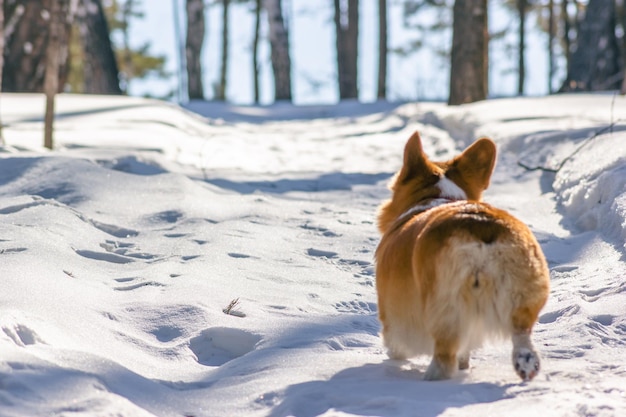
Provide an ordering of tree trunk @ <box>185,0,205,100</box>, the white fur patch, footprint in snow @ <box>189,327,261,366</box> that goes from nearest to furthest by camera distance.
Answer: footprint in snow @ <box>189,327,261,366</box> < the white fur patch < tree trunk @ <box>185,0,205,100</box>

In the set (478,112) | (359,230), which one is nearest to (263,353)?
(359,230)

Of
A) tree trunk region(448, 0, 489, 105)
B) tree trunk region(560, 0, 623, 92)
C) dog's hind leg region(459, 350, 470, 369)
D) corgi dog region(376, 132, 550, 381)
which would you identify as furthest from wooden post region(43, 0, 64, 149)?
tree trunk region(560, 0, 623, 92)

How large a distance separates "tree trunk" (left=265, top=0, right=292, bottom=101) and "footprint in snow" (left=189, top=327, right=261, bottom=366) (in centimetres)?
2130

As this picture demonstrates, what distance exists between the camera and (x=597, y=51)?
16.1m

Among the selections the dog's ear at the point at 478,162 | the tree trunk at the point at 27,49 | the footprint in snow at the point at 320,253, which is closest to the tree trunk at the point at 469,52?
the tree trunk at the point at 27,49

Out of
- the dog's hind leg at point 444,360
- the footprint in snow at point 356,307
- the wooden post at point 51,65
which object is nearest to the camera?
the dog's hind leg at point 444,360

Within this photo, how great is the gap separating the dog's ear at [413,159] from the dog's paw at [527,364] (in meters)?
1.20

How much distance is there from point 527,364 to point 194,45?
70.4ft

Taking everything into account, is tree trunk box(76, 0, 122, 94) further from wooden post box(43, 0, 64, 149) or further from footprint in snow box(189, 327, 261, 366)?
footprint in snow box(189, 327, 261, 366)

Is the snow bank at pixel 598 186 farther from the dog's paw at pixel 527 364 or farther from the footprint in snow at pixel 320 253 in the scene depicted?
the dog's paw at pixel 527 364

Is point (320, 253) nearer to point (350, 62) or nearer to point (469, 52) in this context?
point (469, 52)

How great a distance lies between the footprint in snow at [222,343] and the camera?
3521 millimetres

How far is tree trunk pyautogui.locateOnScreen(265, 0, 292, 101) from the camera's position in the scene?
79.0 feet

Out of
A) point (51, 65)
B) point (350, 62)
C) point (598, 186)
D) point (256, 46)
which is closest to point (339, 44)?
point (350, 62)
